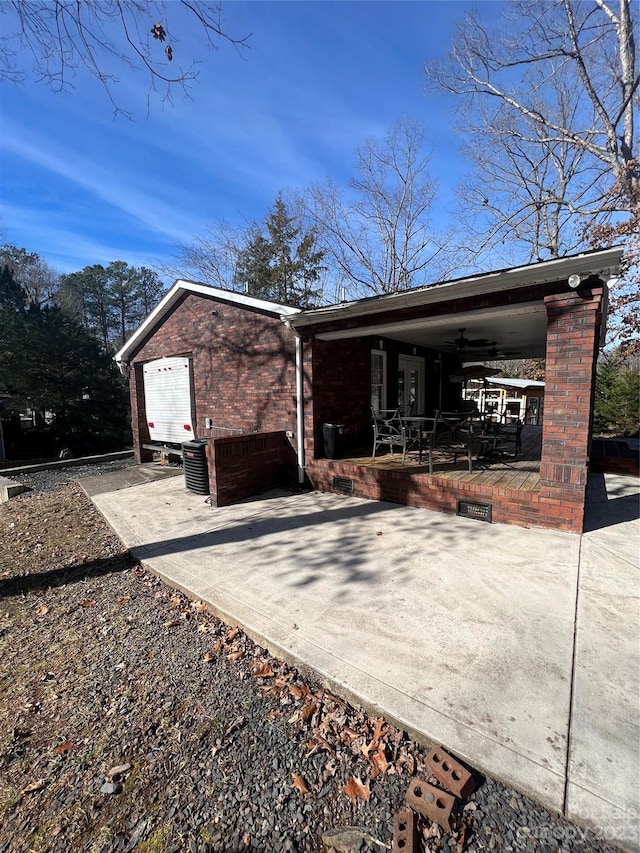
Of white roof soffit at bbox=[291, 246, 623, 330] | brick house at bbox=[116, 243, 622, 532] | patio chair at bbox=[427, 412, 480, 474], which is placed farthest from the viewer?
patio chair at bbox=[427, 412, 480, 474]

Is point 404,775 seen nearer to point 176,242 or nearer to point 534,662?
point 534,662

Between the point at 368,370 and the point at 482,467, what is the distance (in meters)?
3.39

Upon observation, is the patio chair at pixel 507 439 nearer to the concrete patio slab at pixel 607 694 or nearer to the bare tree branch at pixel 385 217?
the concrete patio slab at pixel 607 694

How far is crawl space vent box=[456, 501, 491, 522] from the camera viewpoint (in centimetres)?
512

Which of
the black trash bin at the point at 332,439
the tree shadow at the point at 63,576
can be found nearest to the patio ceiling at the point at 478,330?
the black trash bin at the point at 332,439

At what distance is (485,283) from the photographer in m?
4.80

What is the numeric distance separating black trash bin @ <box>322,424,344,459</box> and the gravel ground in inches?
161

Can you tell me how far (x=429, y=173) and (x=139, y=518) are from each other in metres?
19.4

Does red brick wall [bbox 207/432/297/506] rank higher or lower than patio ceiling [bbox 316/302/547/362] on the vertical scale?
lower

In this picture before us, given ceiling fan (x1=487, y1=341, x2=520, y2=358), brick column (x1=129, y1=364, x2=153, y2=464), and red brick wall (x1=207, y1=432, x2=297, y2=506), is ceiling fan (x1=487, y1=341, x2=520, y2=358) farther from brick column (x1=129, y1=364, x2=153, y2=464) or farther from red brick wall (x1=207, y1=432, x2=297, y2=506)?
brick column (x1=129, y1=364, x2=153, y2=464)

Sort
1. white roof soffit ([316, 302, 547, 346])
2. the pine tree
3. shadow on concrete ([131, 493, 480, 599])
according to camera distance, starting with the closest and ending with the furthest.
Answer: shadow on concrete ([131, 493, 480, 599]), white roof soffit ([316, 302, 547, 346]), the pine tree

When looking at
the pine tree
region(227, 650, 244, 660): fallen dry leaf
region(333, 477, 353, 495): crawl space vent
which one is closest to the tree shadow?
region(227, 650, 244, 660): fallen dry leaf

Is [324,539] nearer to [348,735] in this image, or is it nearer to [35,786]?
[348,735]

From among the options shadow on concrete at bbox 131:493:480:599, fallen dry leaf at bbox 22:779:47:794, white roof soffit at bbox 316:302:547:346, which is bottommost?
fallen dry leaf at bbox 22:779:47:794
